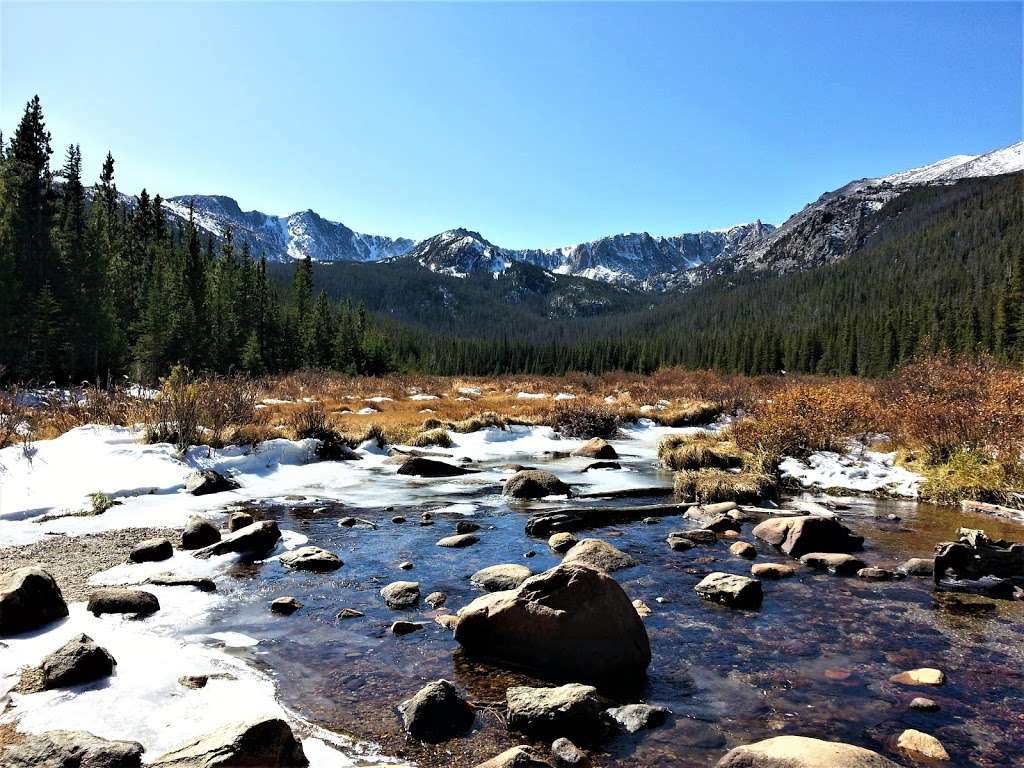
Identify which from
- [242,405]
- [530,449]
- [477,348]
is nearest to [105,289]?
[242,405]

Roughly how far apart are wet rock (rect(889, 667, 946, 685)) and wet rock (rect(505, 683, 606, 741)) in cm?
343

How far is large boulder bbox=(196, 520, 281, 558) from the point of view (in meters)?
9.74

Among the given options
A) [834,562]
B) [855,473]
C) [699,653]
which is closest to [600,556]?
[699,653]

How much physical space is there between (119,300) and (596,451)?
51.8m

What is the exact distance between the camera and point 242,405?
19766 millimetres

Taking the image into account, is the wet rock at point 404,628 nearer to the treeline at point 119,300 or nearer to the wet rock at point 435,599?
the wet rock at point 435,599

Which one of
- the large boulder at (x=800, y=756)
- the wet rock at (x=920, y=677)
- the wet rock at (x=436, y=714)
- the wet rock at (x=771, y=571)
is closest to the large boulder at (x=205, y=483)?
the wet rock at (x=436, y=714)

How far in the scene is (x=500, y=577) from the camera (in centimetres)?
874

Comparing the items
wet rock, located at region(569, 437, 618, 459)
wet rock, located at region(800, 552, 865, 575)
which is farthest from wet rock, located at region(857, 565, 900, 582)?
wet rock, located at region(569, 437, 618, 459)

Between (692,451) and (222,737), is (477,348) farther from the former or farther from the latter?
(222,737)

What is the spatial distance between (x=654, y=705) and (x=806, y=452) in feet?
54.5

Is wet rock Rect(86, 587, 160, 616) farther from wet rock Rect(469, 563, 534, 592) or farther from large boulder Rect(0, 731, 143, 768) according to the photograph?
wet rock Rect(469, 563, 534, 592)

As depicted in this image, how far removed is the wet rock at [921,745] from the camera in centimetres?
476

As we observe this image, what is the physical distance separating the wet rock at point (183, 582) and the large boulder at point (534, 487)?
360 inches
